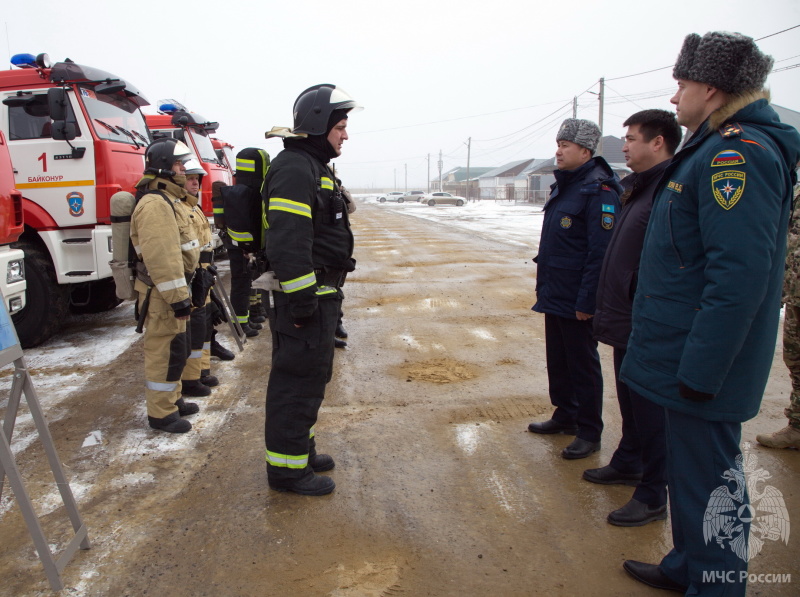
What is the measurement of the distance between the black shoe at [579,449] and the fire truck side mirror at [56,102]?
6.00m

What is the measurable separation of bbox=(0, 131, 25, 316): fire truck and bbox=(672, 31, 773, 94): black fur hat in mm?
5198

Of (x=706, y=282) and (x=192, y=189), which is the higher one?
(x=192, y=189)

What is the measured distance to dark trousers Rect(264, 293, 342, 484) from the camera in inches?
118

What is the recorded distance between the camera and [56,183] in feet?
20.0

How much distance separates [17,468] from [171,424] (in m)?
1.54

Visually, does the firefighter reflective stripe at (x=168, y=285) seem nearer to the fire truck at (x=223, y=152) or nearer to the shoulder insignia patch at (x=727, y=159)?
the shoulder insignia patch at (x=727, y=159)

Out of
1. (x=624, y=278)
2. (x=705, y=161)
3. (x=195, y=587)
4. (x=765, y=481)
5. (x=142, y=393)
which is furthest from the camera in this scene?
(x=142, y=393)

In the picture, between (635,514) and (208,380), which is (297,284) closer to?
(635,514)

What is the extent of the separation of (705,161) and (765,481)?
227cm

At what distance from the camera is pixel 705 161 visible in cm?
198

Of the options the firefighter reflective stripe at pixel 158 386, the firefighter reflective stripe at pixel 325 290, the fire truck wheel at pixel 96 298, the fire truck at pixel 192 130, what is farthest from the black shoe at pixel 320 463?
the fire truck at pixel 192 130

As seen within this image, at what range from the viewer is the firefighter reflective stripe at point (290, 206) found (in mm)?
2768

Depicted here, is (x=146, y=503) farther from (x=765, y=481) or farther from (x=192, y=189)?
(x=765, y=481)

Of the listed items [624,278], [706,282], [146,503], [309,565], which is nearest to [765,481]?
[624,278]
